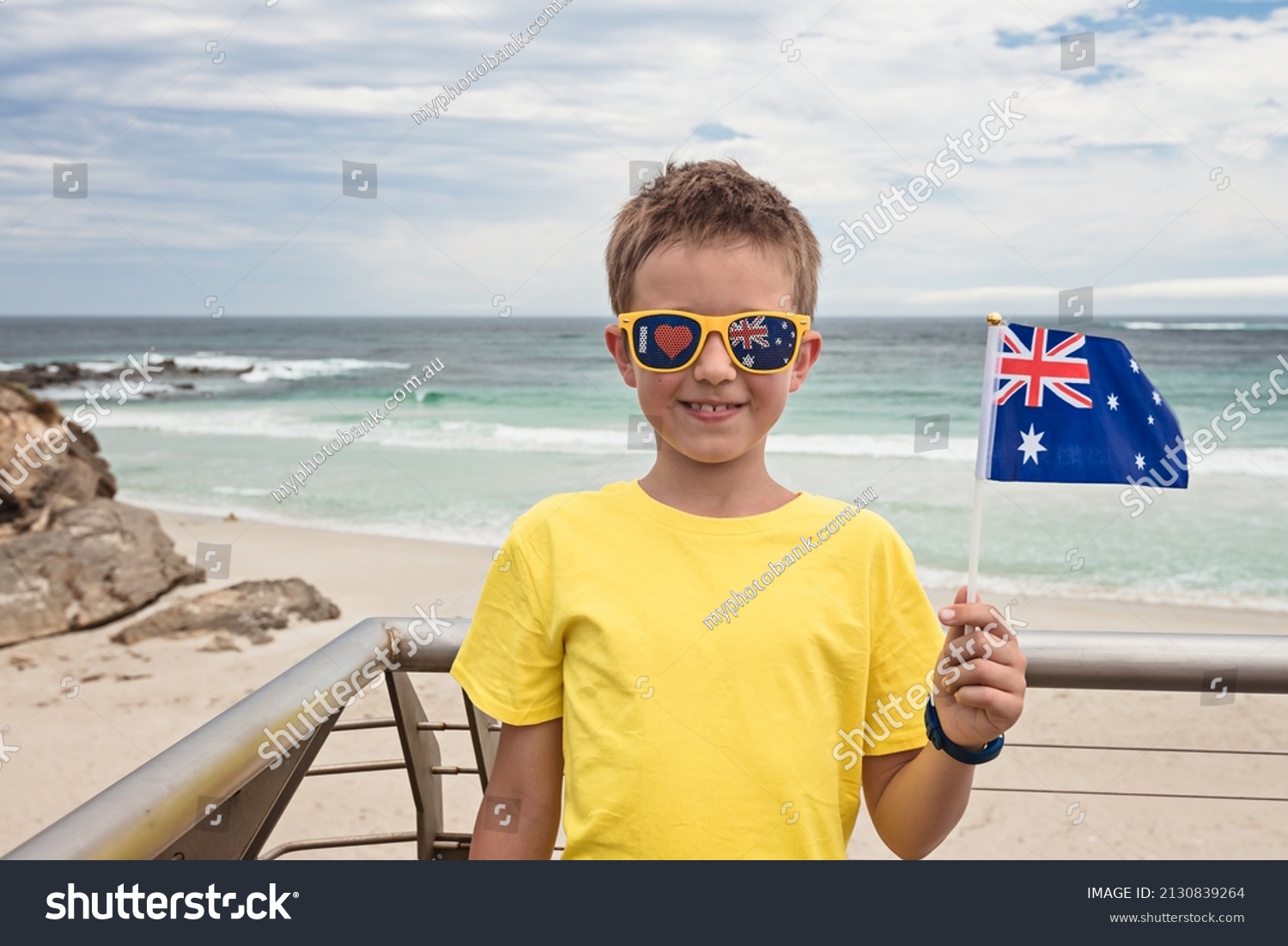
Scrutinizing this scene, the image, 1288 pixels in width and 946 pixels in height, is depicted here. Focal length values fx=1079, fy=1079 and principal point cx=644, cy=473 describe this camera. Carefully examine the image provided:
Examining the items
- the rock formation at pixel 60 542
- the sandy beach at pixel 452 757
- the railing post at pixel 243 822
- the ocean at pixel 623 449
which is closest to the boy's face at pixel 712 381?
the railing post at pixel 243 822

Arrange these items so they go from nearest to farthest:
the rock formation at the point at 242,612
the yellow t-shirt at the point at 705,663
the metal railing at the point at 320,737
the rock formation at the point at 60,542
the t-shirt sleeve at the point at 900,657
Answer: the metal railing at the point at 320,737 < the yellow t-shirt at the point at 705,663 < the t-shirt sleeve at the point at 900,657 < the rock formation at the point at 242,612 < the rock formation at the point at 60,542


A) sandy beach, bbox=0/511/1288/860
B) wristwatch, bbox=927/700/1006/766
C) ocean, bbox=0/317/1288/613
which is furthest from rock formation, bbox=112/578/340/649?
wristwatch, bbox=927/700/1006/766

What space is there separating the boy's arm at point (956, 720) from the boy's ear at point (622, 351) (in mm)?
481

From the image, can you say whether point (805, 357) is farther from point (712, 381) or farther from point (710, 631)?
point (710, 631)

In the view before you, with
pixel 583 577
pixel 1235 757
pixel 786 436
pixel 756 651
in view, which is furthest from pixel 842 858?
pixel 786 436

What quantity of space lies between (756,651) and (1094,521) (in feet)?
38.1

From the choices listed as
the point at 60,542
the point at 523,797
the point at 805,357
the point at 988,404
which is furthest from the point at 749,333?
the point at 60,542

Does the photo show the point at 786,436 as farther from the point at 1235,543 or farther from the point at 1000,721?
the point at 1000,721

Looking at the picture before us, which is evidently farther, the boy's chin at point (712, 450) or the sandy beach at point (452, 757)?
the sandy beach at point (452, 757)

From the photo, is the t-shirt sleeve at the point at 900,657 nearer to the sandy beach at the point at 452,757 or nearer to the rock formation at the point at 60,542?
the sandy beach at the point at 452,757

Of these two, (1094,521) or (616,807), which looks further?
(1094,521)

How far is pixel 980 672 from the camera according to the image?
1.25m

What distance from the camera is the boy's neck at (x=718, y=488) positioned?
1.51 metres

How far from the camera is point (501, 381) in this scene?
2953 centimetres
